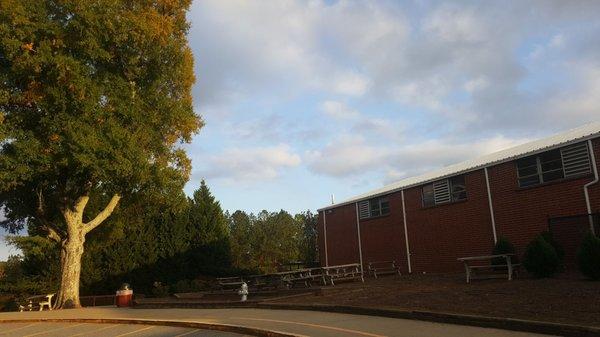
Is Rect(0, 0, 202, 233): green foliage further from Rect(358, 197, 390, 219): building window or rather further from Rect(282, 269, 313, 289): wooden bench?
Rect(358, 197, 390, 219): building window

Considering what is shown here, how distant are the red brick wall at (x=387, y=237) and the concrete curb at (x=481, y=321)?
12.5m

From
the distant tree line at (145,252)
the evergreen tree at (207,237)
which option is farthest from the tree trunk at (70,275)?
the evergreen tree at (207,237)

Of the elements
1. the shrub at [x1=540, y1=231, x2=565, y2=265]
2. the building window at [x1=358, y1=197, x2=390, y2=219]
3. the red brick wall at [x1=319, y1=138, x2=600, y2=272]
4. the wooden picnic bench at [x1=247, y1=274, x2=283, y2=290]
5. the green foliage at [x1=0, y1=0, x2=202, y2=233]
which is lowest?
the wooden picnic bench at [x1=247, y1=274, x2=283, y2=290]

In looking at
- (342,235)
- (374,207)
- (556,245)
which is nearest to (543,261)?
(556,245)

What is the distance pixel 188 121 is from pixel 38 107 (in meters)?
6.09

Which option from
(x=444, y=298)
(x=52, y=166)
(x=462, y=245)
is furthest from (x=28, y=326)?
(x=462, y=245)

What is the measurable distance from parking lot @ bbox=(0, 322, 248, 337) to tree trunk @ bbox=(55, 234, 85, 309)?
187 inches

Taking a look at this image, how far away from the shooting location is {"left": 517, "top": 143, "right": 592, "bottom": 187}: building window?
709 inches

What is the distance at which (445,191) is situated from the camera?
2338cm

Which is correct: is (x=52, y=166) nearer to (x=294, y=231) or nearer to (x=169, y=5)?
(x=169, y=5)

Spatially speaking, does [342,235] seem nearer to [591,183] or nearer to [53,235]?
[591,183]

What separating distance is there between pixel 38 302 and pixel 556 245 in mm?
22744

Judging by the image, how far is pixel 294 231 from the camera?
77.2 meters

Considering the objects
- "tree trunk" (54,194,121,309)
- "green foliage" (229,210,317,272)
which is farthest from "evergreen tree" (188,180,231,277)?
"green foliage" (229,210,317,272)
